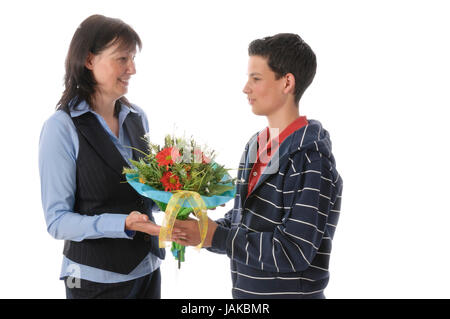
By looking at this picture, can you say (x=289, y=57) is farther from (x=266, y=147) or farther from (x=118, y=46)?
(x=118, y=46)

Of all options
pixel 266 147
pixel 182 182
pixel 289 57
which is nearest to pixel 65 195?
pixel 182 182

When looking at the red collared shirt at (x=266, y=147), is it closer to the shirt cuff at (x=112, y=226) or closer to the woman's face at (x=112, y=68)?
the shirt cuff at (x=112, y=226)

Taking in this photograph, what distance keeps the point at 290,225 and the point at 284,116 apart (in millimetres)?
553

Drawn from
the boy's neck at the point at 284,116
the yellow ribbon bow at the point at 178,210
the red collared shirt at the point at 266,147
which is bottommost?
the yellow ribbon bow at the point at 178,210

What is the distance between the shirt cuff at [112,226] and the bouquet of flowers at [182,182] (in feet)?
0.67

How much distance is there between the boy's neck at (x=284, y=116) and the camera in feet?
7.23

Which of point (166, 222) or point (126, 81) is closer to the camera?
point (166, 222)

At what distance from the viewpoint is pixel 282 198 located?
2070 mm

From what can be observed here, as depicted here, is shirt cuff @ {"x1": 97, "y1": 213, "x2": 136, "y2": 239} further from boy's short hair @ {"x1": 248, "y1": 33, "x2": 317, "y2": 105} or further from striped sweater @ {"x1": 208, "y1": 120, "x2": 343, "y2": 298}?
boy's short hair @ {"x1": 248, "y1": 33, "x2": 317, "y2": 105}

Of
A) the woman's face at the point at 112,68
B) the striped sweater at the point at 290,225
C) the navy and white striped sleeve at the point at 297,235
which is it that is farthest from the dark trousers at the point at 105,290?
the woman's face at the point at 112,68

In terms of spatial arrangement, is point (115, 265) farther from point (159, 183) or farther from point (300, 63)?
point (300, 63)

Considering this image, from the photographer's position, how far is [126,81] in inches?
95.7

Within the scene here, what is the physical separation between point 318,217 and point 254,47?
0.90m

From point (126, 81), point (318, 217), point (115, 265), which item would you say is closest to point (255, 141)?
point (318, 217)
